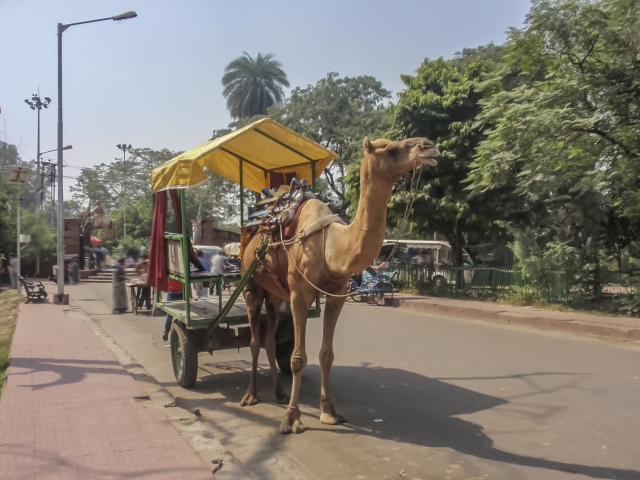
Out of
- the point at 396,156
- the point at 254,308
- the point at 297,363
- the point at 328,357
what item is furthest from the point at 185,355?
the point at 396,156

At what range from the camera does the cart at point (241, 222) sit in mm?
6488

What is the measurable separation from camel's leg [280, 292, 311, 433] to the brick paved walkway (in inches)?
42.0

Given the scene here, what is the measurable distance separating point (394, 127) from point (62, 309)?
1248cm

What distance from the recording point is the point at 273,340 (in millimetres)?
6750

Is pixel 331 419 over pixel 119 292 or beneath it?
beneath

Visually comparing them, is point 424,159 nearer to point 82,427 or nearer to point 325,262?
point 325,262

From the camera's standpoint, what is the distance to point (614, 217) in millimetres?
16578

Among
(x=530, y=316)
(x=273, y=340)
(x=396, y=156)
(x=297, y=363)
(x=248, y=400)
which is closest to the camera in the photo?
(x=396, y=156)

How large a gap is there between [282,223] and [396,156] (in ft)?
6.03

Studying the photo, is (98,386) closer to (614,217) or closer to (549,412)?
(549,412)

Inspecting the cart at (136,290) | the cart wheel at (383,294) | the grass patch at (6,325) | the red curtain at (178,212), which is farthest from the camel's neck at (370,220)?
the cart wheel at (383,294)

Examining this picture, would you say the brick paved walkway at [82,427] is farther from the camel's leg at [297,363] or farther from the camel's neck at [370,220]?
the camel's neck at [370,220]

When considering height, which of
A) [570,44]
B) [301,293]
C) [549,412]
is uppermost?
[570,44]

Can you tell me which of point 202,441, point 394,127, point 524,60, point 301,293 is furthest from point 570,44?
point 202,441
